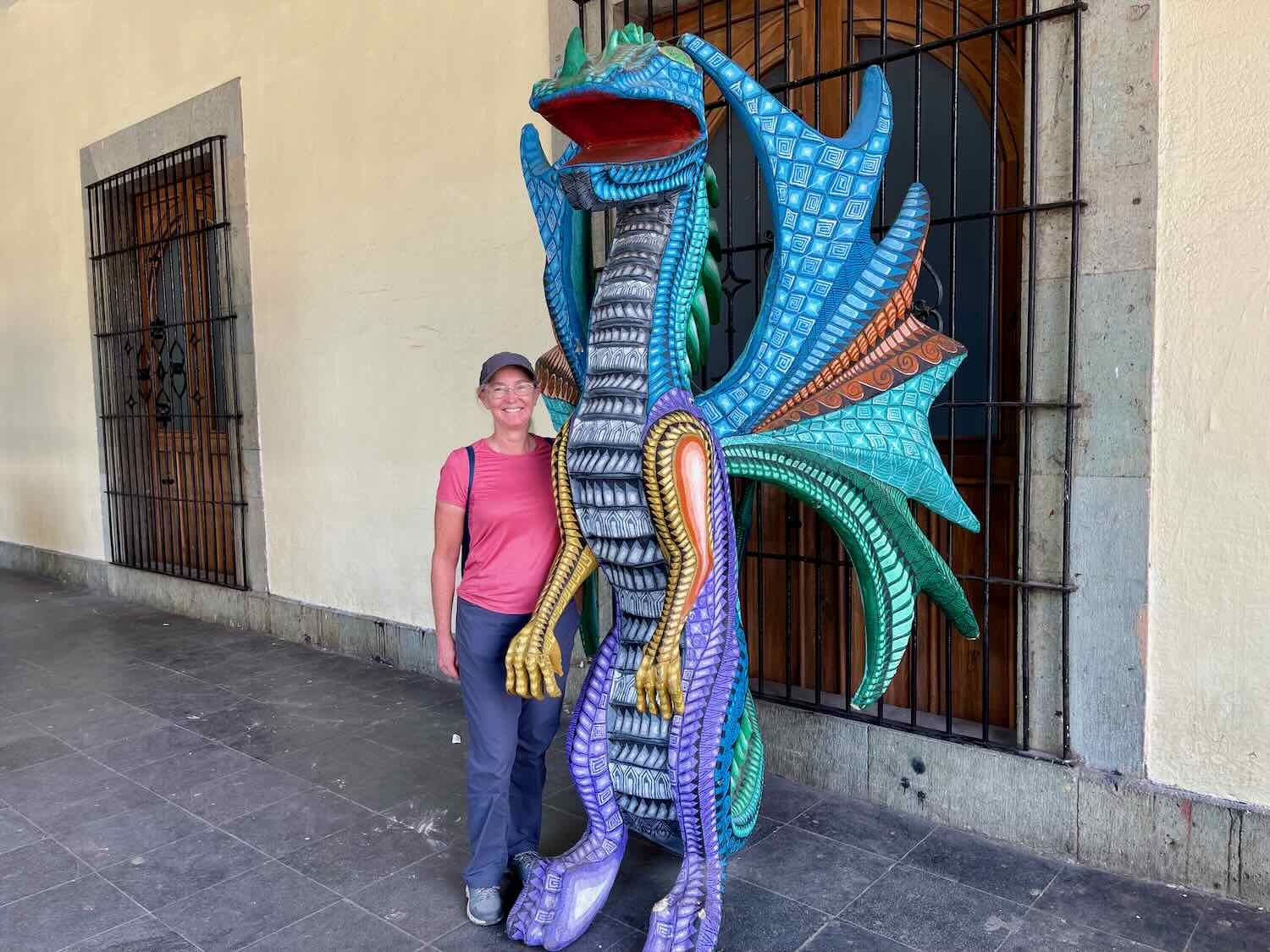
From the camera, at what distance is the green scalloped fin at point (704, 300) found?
85.2 inches

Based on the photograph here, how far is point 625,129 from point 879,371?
32.4 inches

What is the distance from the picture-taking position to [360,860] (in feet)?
8.73

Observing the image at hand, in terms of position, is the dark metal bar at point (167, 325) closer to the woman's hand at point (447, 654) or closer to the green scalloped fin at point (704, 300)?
the woman's hand at point (447, 654)

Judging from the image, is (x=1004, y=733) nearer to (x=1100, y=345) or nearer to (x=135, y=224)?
(x=1100, y=345)

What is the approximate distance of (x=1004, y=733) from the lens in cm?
286

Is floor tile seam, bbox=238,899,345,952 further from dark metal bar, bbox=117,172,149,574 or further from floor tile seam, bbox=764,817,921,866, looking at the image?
dark metal bar, bbox=117,172,149,574

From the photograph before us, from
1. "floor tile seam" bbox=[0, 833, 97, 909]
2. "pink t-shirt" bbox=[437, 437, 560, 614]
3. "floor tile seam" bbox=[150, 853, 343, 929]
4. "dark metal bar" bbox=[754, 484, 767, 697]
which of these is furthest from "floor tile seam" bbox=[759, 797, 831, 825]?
"floor tile seam" bbox=[0, 833, 97, 909]

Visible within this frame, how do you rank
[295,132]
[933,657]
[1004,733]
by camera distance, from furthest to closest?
[295,132], [933,657], [1004,733]

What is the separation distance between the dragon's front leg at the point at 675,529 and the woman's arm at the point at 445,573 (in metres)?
0.57

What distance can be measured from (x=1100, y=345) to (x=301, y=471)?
3.91 meters

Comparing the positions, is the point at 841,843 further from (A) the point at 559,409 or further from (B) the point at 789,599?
(A) the point at 559,409

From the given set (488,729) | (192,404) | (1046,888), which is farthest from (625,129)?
(192,404)

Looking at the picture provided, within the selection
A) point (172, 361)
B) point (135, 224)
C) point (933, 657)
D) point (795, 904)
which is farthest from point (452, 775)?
point (135, 224)

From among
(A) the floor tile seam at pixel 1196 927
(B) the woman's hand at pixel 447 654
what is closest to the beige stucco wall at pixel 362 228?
(B) the woman's hand at pixel 447 654
